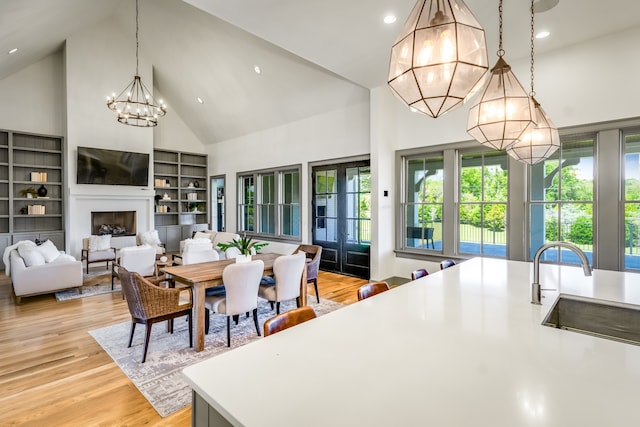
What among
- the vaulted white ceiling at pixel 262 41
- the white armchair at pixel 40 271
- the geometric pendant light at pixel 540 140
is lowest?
the white armchair at pixel 40 271

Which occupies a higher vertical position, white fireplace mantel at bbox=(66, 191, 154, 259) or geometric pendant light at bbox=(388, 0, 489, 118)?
geometric pendant light at bbox=(388, 0, 489, 118)

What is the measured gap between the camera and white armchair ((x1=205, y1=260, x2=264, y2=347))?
3.15 m

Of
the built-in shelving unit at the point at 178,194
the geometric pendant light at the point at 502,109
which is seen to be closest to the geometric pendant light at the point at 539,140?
the geometric pendant light at the point at 502,109

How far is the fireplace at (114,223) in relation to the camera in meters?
7.76

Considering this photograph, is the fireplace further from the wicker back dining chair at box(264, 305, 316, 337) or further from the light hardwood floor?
the wicker back dining chair at box(264, 305, 316, 337)

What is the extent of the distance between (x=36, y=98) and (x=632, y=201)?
35.6ft

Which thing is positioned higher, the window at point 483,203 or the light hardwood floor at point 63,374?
the window at point 483,203

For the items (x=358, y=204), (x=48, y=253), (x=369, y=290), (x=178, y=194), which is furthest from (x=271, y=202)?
(x=369, y=290)

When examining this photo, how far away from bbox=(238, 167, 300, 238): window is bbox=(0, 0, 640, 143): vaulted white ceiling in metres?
1.19

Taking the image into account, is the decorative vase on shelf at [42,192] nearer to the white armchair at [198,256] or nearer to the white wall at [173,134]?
the white wall at [173,134]

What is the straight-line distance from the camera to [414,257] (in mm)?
5453

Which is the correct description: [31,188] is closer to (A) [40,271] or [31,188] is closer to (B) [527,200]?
(A) [40,271]

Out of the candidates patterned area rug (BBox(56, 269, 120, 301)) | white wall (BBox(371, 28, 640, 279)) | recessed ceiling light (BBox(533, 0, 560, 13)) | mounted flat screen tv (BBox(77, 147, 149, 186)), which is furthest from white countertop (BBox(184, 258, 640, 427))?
mounted flat screen tv (BBox(77, 147, 149, 186))

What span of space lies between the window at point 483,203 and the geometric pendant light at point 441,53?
3516 millimetres
